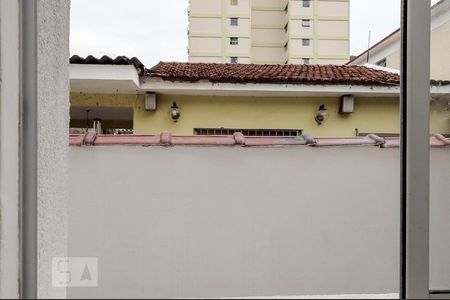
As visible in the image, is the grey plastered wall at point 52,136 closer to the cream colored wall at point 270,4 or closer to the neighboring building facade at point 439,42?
the neighboring building facade at point 439,42

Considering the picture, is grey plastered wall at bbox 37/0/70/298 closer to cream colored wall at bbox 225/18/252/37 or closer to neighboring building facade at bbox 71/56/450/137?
neighboring building facade at bbox 71/56/450/137

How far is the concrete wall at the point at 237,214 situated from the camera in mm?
2828

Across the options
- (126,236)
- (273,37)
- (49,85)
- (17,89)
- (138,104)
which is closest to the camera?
(17,89)

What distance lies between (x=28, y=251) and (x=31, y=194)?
10cm

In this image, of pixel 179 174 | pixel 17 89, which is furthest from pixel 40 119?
pixel 179 174

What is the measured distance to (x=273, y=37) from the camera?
31.2 meters

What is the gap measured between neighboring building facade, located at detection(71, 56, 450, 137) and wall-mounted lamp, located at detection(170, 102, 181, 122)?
6 cm

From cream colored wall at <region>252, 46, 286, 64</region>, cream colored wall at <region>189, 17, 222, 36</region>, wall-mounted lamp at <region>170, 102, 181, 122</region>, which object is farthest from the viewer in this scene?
cream colored wall at <region>252, 46, 286, 64</region>

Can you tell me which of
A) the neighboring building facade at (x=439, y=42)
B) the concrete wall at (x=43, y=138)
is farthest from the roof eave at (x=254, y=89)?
the concrete wall at (x=43, y=138)

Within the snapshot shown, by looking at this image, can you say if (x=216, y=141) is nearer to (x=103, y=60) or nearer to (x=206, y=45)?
(x=103, y=60)

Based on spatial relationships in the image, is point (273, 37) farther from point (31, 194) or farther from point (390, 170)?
point (31, 194)

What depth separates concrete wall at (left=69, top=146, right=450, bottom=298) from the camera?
283 cm

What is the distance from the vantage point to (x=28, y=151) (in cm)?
69

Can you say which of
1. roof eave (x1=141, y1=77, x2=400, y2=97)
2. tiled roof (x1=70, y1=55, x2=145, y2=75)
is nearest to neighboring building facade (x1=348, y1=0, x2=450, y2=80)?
tiled roof (x1=70, y1=55, x2=145, y2=75)
